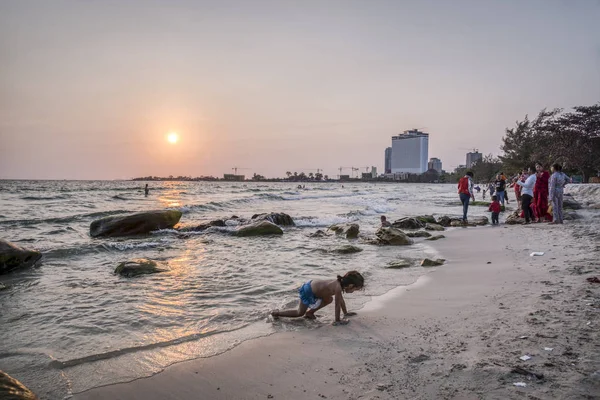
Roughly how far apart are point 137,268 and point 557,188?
516 inches

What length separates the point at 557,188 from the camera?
12.4 meters

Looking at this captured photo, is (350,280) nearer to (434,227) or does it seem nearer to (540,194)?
(434,227)

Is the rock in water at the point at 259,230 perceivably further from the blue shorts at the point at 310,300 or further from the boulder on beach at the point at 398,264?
the blue shorts at the point at 310,300

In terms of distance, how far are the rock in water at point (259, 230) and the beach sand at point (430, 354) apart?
8.55 metres

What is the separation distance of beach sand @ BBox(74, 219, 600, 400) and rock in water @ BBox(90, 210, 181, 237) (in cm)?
1138

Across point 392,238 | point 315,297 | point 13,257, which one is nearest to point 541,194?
point 392,238

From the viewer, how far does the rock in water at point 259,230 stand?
14.1 meters

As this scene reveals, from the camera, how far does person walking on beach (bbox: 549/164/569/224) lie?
12312mm

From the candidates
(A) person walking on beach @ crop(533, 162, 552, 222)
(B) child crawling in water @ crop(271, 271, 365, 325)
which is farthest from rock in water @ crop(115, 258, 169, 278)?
(A) person walking on beach @ crop(533, 162, 552, 222)

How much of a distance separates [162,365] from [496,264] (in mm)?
6874

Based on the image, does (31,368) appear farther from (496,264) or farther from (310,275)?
(496,264)

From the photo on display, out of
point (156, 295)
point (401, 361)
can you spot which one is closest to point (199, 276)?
point (156, 295)

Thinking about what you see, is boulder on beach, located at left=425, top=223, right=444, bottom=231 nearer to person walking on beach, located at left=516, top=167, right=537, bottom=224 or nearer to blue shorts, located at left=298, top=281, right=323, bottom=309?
person walking on beach, located at left=516, top=167, right=537, bottom=224

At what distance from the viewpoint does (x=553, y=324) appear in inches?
161
